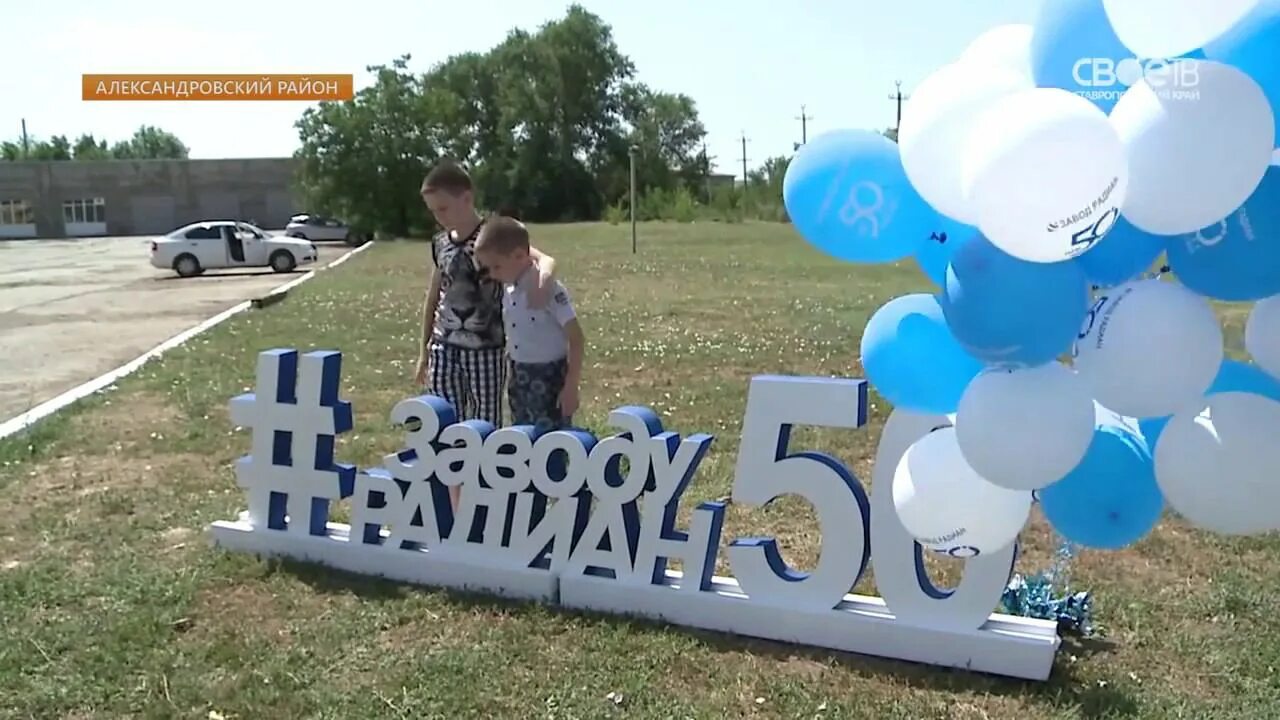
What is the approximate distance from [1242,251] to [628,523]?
2.47 meters

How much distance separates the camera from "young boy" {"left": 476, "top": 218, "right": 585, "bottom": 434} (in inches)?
175

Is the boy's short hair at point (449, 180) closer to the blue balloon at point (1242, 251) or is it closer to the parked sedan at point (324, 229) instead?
the blue balloon at point (1242, 251)

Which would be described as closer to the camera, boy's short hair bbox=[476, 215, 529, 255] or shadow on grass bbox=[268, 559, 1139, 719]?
shadow on grass bbox=[268, 559, 1139, 719]

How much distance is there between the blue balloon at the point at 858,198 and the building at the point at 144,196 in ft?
197

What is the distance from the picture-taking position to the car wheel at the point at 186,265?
81.0 feet

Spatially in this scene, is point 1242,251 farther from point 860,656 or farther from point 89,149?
point 89,149

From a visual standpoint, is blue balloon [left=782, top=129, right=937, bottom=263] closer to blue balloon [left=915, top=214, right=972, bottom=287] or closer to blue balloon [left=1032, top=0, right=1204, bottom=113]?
blue balloon [left=915, top=214, right=972, bottom=287]

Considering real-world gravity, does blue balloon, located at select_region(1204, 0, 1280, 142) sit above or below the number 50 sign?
above

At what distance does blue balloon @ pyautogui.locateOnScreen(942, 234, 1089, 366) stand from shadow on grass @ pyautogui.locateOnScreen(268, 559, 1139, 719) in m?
1.54

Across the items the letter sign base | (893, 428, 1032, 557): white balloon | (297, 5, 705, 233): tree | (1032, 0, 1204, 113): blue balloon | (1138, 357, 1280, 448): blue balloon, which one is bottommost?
the letter sign base

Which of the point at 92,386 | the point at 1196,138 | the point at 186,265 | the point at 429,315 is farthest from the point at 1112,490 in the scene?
the point at 186,265

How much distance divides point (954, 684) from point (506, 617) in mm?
1622

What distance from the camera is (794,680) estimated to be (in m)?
3.83

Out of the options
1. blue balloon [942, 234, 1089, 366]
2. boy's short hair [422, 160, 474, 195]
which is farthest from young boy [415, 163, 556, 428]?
blue balloon [942, 234, 1089, 366]
